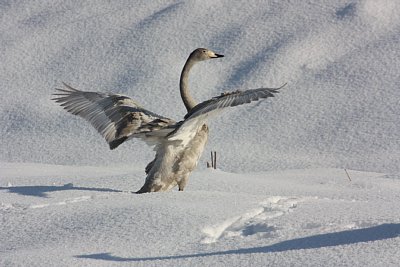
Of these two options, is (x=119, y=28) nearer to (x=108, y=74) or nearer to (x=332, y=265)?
(x=108, y=74)

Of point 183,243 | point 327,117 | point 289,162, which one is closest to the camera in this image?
point 183,243

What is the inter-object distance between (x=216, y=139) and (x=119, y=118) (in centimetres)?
302

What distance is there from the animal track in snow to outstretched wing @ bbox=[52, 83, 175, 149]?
117 cm

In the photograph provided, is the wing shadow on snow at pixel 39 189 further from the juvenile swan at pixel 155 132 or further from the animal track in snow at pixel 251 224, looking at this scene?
the animal track in snow at pixel 251 224

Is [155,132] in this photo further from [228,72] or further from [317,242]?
[228,72]

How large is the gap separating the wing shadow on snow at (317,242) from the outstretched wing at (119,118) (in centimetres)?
192

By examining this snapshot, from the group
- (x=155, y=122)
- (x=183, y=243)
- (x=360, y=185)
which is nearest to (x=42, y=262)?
(x=183, y=243)

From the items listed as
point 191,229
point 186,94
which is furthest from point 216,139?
point 191,229

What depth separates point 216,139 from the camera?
8.76m

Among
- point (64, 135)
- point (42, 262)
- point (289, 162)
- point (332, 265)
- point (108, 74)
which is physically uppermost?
point (108, 74)

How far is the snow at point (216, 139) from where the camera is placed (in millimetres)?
3850

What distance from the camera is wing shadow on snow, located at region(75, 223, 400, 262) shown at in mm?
3633

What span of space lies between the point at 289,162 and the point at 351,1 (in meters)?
3.91

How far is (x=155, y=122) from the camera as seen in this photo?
559 cm
